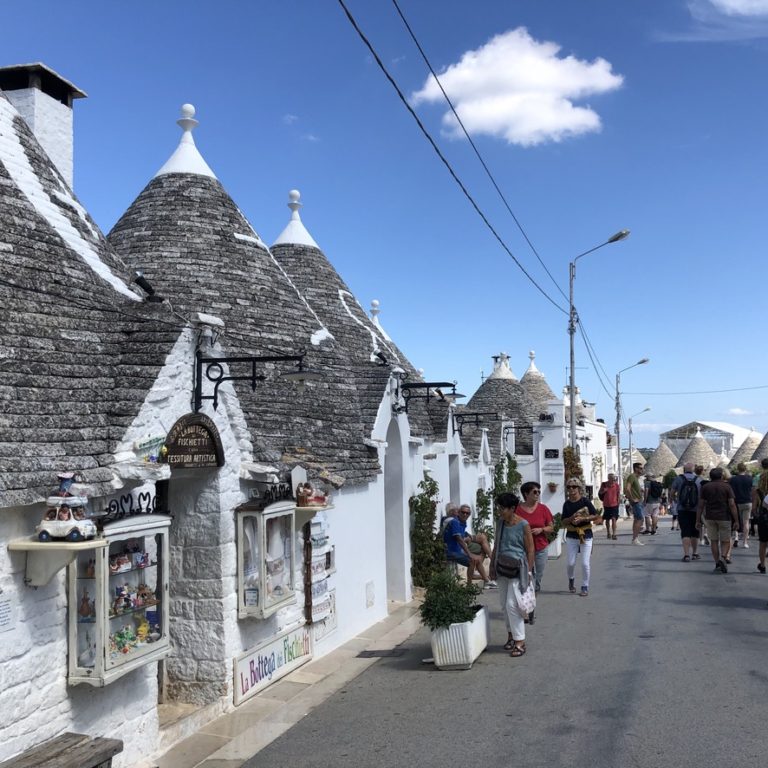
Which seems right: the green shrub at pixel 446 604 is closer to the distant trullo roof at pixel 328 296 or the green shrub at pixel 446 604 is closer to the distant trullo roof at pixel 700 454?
the distant trullo roof at pixel 328 296

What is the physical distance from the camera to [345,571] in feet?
32.9

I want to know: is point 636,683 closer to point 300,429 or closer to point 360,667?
point 360,667

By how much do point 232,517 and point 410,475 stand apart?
6.66 meters

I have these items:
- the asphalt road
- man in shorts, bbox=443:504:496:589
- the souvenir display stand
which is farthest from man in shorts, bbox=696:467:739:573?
the souvenir display stand

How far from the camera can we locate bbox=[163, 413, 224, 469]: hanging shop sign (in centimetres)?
630

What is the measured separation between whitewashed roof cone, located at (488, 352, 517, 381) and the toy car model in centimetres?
2574

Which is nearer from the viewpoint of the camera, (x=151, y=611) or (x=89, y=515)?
(x=89, y=515)

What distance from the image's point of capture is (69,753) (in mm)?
4625

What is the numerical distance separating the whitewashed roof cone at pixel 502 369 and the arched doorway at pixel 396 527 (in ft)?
57.0

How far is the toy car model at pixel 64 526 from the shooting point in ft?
15.6

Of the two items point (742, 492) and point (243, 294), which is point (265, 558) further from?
point (742, 492)

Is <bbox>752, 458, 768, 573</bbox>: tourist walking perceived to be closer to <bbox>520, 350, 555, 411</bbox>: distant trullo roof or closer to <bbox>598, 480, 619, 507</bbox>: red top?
<bbox>598, 480, 619, 507</bbox>: red top

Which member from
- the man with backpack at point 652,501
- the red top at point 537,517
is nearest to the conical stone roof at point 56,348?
the red top at point 537,517

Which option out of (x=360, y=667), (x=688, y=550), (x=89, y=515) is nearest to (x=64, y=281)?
(x=89, y=515)
